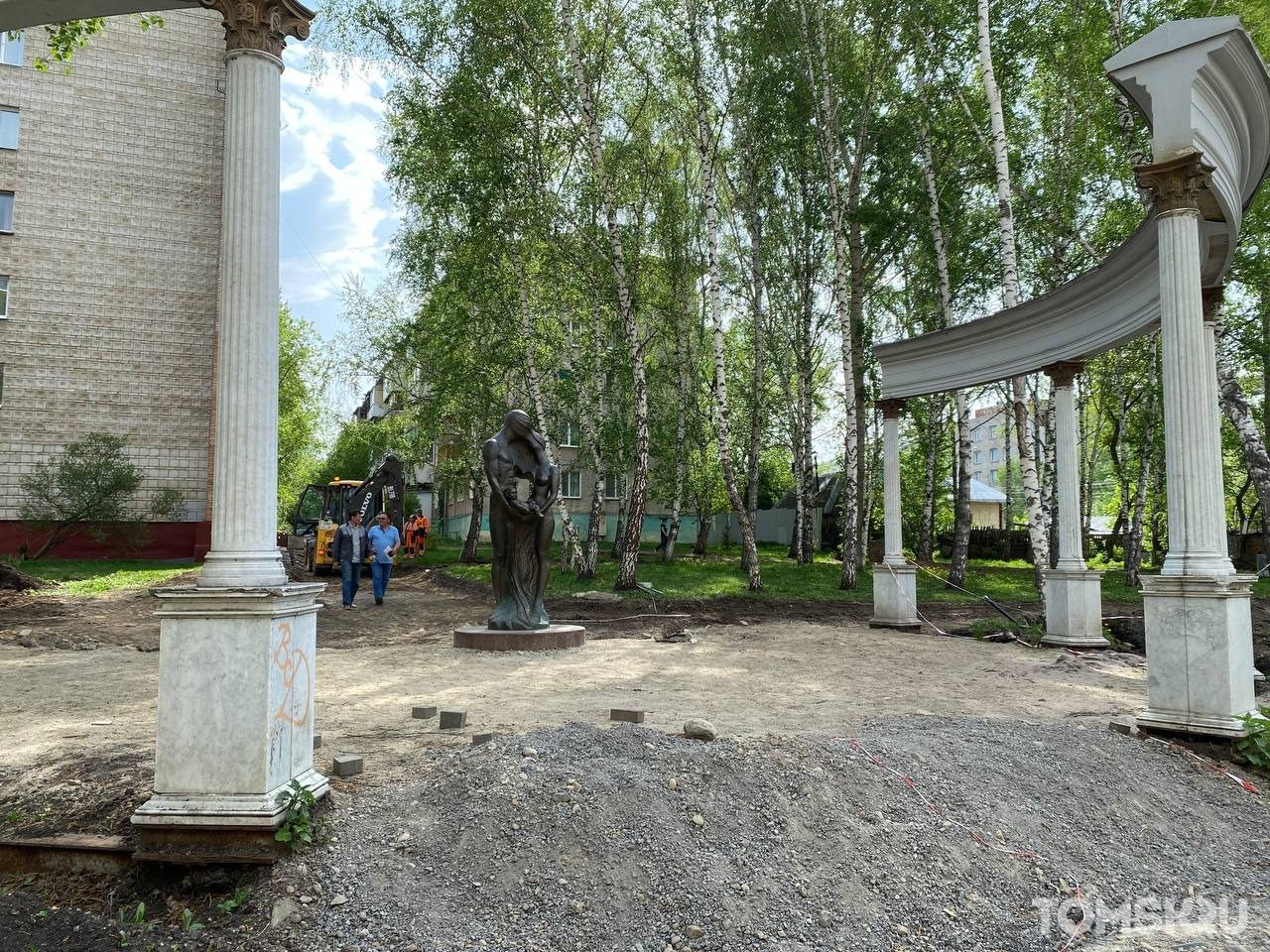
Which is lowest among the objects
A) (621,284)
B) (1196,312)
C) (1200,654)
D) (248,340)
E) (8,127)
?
(1200,654)

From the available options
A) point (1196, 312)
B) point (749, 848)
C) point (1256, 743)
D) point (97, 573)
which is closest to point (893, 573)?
point (1196, 312)

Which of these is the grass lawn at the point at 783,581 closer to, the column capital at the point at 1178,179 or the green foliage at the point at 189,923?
the column capital at the point at 1178,179

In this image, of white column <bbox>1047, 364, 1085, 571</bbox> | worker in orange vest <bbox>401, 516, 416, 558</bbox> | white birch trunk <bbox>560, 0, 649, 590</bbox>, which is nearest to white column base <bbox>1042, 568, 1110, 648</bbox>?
white column <bbox>1047, 364, 1085, 571</bbox>

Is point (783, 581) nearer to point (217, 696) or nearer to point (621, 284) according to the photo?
point (621, 284)

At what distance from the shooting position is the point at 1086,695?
25.5 feet

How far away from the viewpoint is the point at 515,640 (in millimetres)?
10344

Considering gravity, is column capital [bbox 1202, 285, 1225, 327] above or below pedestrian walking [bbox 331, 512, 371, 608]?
above

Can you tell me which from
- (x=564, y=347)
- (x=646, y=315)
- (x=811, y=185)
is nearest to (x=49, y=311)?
(x=564, y=347)

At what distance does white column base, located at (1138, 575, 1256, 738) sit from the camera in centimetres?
571

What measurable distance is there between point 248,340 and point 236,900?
2.50 m

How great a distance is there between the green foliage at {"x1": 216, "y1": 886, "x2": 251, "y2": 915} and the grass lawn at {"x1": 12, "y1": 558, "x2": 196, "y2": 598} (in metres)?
16.1

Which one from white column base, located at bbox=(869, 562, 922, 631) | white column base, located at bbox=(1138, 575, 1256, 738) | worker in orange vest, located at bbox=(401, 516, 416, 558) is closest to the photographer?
white column base, located at bbox=(1138, 575, 1256, 738)

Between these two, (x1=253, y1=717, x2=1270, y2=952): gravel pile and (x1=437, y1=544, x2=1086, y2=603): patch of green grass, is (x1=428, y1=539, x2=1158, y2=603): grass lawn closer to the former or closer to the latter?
(x1=437, y1=544, x2=1086, y2=603): patch of green grass

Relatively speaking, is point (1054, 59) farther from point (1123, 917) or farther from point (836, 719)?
point (1123, 917)
